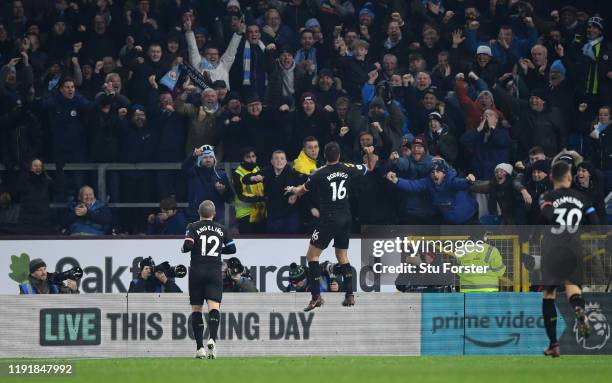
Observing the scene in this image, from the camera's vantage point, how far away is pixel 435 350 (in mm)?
21375

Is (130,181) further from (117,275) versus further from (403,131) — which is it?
(403,131)

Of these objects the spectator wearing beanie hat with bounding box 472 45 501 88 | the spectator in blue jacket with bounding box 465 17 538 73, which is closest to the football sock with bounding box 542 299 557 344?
the spectator wearing beanie hat with bounding box 472 45 501 88

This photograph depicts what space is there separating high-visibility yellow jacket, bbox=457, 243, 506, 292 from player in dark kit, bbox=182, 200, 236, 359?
4.27m

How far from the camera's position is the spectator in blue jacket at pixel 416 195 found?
22.7 m

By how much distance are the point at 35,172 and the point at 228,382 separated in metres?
8.24

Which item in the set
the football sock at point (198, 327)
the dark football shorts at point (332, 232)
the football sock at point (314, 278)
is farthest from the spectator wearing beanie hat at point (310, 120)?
the football sock at point (198, 327)

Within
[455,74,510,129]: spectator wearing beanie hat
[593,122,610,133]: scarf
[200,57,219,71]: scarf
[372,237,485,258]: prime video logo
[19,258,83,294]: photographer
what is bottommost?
[19,258,83,294]: photographer

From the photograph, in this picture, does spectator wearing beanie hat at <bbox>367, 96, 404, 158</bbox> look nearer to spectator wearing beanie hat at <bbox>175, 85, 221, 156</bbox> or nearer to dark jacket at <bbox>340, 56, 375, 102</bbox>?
dark jacket at <bbox>340, 56, 375, 102</bbox>

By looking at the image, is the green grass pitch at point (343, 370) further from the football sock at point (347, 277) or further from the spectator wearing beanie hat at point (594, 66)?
the spectator wearing beanie hat at point (594, 66)

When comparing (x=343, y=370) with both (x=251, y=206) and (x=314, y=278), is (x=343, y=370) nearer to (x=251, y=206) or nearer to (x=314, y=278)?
(x=314, y=278)

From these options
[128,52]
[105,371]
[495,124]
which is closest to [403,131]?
[495,124]

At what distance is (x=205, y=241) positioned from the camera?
19719 millimetres

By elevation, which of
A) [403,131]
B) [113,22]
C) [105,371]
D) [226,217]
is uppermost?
[113,22]

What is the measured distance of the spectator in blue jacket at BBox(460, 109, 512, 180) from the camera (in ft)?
75.7
